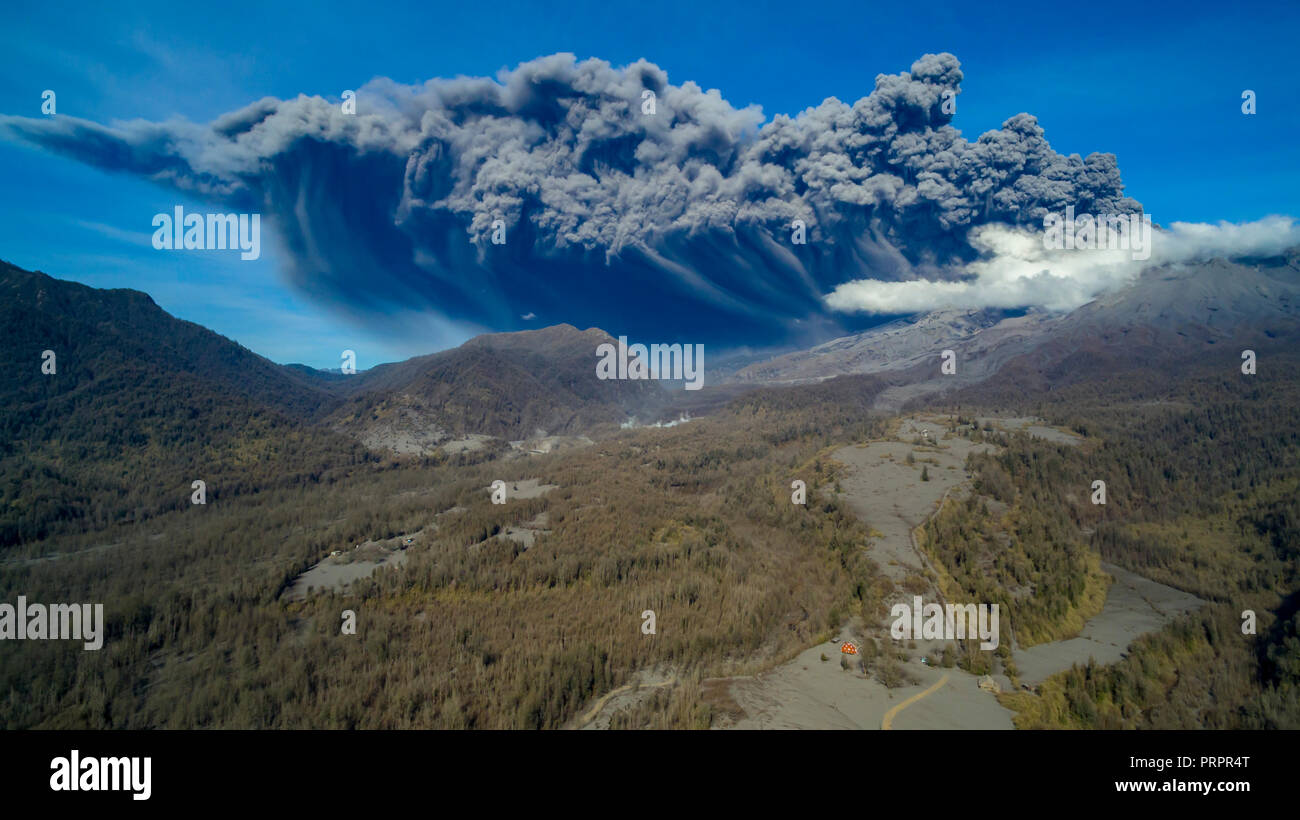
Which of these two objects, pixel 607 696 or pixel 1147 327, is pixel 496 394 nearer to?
pixel 607 696

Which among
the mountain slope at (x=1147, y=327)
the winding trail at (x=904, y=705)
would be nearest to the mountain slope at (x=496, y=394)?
the mountain slope at (x=1147, y=327)


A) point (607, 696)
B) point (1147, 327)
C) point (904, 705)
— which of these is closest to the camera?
point (904, 705)

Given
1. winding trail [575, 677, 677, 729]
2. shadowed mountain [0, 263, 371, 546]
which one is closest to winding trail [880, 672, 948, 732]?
winding trail [575, 677, 677, 729]

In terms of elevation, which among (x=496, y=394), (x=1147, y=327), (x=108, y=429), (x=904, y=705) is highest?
(x=1147, y=327)

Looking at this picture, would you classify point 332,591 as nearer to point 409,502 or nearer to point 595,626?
point 595,626

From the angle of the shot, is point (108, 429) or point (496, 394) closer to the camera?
point (108, 429)

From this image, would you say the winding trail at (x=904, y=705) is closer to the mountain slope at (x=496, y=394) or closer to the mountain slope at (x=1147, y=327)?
the mountain slope at (x=496, y=394)

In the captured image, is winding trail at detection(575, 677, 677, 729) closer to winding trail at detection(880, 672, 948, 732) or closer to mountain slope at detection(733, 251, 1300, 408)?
winding trail at detection(880, 672, 948, 732)

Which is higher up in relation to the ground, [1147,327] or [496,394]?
[1147,327]

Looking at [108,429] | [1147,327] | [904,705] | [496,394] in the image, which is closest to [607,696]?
[904,705]

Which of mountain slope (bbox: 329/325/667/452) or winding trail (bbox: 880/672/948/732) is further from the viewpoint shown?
mountain slope (bbox: 329/325/667/452)

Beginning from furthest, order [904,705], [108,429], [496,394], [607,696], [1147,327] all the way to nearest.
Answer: [1147,327], [496,394], [108,429], [607,696], [904,705]
